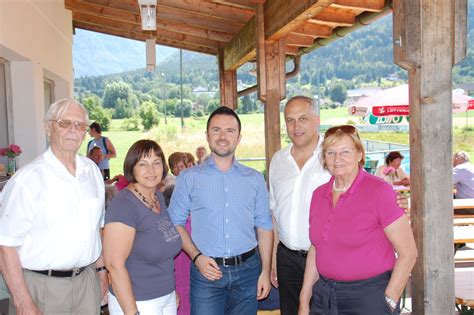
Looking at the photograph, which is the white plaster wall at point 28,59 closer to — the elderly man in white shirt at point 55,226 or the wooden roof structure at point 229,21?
the wooden roof structure at point 229,21

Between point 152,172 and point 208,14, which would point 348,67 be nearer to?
point 208,14

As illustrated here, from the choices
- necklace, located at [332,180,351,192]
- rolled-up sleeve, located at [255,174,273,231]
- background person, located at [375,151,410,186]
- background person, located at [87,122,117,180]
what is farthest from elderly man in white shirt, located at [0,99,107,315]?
background person, located at [87,122,117,180]

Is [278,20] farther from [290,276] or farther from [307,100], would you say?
[290,276]

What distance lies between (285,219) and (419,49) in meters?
1.09

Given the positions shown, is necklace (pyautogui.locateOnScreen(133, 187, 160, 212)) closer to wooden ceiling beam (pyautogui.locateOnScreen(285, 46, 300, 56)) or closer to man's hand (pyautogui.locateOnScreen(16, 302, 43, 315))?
man's hand (pyautogui.locateOnScreen(16, 302, 43, 315))

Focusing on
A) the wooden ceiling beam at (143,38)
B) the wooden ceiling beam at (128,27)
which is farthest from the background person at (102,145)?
the wooden ceiling beam at (143,38)

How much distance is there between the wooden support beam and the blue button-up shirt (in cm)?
320

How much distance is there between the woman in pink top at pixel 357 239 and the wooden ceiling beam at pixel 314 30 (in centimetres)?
513

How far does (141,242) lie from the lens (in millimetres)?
2188

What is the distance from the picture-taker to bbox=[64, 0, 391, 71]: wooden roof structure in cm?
513

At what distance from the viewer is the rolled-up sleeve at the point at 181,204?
2.56m

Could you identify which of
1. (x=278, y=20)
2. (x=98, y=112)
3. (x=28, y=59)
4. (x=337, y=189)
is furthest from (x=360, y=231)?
(x=98, y=112)

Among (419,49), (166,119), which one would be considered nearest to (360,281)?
(419,49)

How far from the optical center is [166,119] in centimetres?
1348
